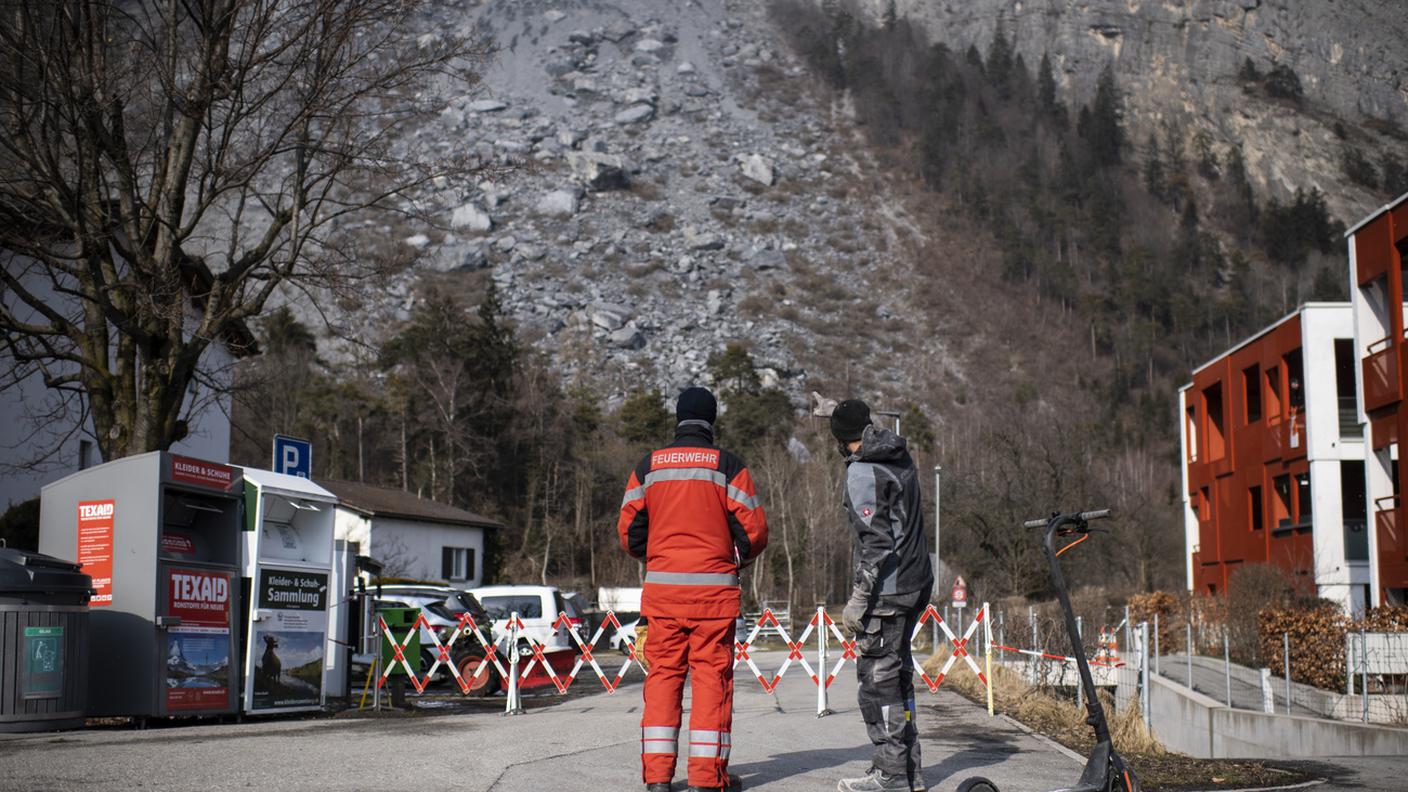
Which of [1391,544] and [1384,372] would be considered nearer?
[1391,544]

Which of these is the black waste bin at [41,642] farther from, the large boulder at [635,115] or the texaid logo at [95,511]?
the large boulder at [635,115]

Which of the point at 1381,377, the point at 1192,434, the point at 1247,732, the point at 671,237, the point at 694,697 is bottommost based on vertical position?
the point at 1247,732

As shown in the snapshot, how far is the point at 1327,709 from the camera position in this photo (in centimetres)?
1977

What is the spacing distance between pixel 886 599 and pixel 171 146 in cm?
1637

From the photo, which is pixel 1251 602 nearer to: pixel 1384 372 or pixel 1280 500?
pixel 1384 372

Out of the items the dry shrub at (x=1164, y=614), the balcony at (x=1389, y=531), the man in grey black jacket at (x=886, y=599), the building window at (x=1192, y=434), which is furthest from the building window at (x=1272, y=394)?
the man in grey black jacket at (x=886, y=599)

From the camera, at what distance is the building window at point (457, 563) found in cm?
4628

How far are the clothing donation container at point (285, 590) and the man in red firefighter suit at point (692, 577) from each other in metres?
7.51

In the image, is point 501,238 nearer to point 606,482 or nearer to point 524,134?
point 524,134

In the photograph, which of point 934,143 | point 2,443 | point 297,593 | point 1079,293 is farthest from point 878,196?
point 297,593

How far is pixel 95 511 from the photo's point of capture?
1357cm

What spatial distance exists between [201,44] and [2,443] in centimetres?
1316

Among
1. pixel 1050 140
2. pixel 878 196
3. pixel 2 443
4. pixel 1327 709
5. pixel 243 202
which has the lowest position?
pixel 1327 709

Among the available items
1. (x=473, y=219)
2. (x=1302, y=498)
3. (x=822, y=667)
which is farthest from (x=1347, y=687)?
(x=473, y=219)
